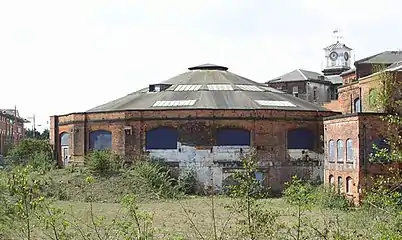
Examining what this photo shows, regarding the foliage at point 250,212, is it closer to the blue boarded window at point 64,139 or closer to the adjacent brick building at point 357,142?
the adjacent brick building at point 357,142

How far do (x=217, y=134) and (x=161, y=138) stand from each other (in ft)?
10.5

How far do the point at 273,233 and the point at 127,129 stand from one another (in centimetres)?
2615

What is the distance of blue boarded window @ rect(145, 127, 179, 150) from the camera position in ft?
110

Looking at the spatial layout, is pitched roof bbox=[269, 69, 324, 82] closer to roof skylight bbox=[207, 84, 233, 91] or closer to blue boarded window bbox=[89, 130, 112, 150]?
roof skylight bbox=[207, 84, 233, 91]

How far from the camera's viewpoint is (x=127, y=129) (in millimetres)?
33844

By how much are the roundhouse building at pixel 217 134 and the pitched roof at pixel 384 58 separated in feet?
23.8

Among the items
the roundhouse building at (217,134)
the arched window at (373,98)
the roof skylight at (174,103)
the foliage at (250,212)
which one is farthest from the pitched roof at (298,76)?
the foliage at (250,212)

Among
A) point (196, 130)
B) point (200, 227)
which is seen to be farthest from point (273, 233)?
point (196, 130)

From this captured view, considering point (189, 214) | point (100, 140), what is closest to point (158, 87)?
point (100, 140)

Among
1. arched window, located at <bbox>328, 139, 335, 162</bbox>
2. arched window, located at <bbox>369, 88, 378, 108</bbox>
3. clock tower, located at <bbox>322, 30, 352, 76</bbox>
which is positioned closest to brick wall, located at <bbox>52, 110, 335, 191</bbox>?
arched window, located at <bbox>328, 139, 335, 162</bbox>

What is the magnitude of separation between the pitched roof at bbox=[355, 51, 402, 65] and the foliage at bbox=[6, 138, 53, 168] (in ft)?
71.2

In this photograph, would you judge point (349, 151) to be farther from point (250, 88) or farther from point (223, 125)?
point (250, 88)

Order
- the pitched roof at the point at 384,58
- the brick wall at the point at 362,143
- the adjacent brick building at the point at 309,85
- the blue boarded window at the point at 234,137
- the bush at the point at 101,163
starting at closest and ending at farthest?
the brick wall at the point at 362,143 → the bush at the point at 101,163 → the blue boarded window at the point at 234,137 → the pitched roof at the point at 384,58 → the adjacent brick building at the point at 309,85

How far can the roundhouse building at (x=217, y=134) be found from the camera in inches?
1304
